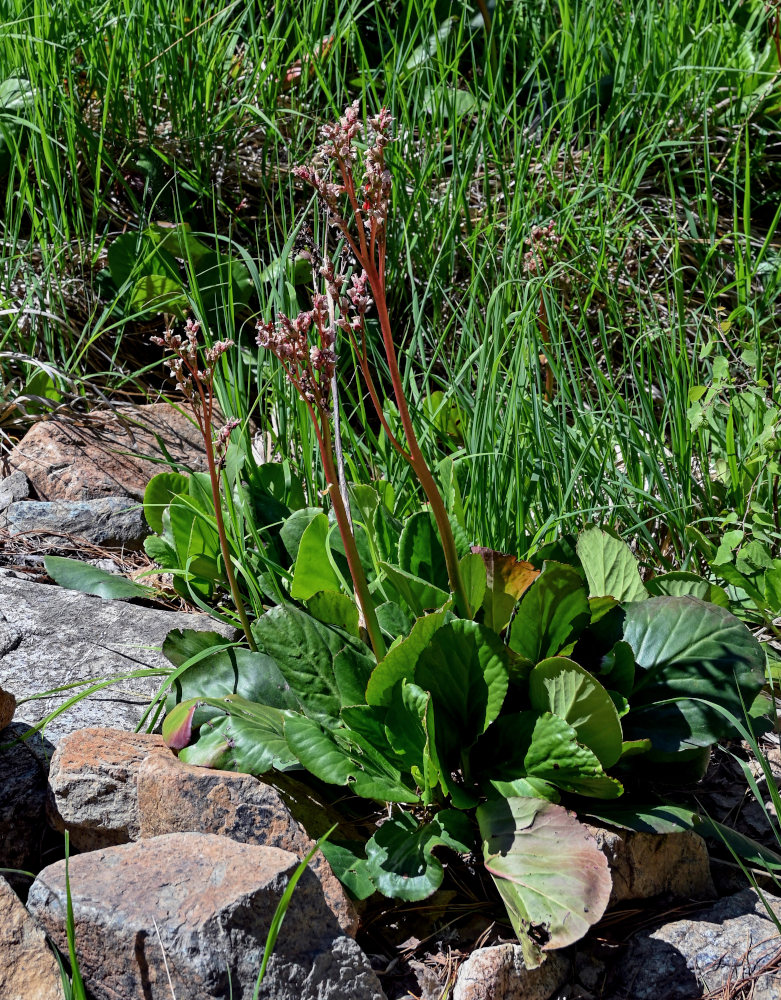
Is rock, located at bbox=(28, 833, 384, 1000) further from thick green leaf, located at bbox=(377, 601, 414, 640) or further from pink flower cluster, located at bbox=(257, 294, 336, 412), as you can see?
pink flower cluster, located at bbox=(257, 294, 336, 412)

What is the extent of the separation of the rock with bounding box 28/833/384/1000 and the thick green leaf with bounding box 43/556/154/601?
2.71ft

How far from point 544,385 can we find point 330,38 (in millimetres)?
1671

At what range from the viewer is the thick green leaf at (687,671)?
154cm

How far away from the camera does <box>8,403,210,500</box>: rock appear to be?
2518 millimetres

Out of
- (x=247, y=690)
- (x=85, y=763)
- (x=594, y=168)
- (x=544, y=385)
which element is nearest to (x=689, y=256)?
(x=594, y=168)

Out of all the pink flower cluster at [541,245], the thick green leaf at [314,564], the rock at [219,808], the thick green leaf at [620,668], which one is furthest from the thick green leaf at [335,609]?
the pink flower cluster at [541,245]

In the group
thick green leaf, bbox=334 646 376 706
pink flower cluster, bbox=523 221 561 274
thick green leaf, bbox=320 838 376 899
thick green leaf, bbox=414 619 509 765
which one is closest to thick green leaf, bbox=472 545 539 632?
thick green leaf, bbox=414 619 509 765

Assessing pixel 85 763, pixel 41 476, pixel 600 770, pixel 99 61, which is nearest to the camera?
pixel 600 770

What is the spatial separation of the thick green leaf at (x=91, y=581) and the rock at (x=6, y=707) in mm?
452

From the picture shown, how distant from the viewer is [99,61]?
3.20 m

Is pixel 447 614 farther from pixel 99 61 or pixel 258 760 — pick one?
pixel 99 61

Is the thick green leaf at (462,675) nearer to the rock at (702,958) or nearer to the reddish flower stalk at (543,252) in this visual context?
the rock at (702,958)

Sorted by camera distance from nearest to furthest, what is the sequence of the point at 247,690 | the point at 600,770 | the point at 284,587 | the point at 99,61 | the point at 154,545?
the point at 600,770
the point at 247,690
the point at 284,587
the point at 154,545
the point at 99,61

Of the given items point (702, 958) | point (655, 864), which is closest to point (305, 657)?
point (655, 864)
